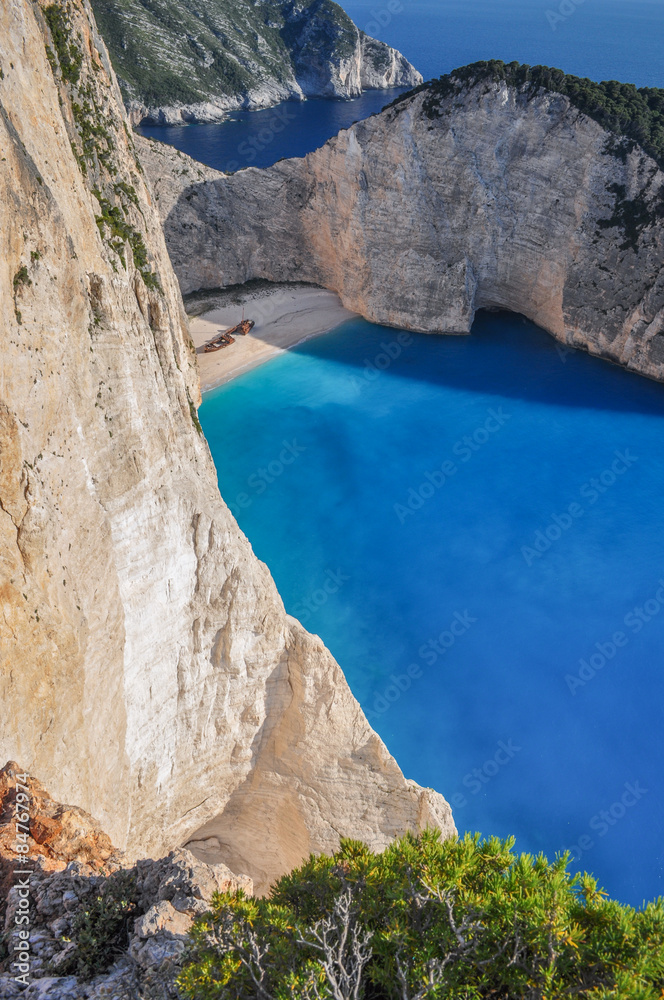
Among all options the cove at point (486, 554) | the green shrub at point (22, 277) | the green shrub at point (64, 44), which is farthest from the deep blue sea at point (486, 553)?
the green shrub at point (64, 44)

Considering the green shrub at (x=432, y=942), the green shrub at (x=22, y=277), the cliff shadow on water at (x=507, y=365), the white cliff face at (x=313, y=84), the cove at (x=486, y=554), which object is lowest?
the cove at (x=486, y=554)

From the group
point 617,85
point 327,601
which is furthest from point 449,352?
A: point 327,601

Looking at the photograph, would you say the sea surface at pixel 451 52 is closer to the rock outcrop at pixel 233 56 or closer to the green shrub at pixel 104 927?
the rock outcrop at pixel 233 56

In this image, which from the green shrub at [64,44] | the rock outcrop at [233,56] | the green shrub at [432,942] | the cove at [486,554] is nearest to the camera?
the green shrub at [432,942]

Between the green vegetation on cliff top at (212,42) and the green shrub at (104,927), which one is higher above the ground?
the green vegetation on cliff top at (212,42)

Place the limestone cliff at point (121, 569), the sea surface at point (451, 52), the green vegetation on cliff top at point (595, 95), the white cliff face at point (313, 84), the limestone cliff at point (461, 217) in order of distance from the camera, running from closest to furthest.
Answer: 1. the limestone cliff at point (121, 569)
2. the green vegetation on cliff top at point (595, 95)
3. the limestone cliff at point (461, 217)
4. the sea surface at point (451, 52)
5. the white cliff face at point (313, 84)

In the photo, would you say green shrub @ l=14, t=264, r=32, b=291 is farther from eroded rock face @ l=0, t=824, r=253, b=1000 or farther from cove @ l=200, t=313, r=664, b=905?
cove @ l=200, t=313, r=664, b=905

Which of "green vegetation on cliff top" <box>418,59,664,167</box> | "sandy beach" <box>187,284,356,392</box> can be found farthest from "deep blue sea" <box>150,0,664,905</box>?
"green vegetation on cliff top" <box>418,59,664,167</box>
